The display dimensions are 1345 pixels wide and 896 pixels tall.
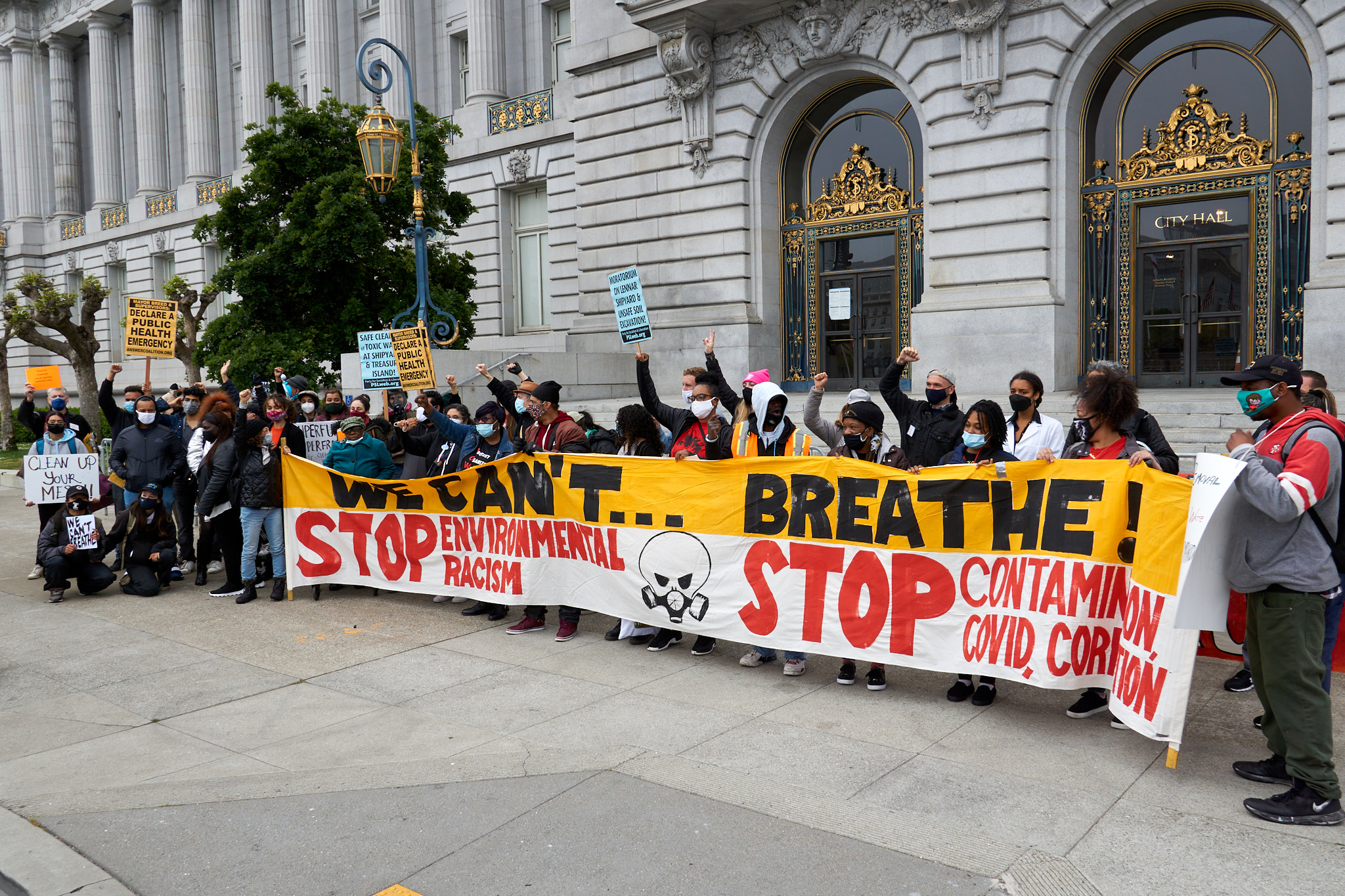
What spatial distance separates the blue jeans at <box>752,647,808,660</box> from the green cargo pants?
9.56 feet

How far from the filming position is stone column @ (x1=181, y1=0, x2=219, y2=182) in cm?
4153

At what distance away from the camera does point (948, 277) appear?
17.4m

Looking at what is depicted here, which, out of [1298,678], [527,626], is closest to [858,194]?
[527,626]

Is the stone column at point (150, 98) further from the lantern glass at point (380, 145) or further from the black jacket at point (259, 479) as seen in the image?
the black jacket at point (259, 479)

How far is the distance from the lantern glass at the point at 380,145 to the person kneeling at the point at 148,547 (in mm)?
6482

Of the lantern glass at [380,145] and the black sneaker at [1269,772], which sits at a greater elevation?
the lantern glass at [380,145]

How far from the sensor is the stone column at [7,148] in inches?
2032

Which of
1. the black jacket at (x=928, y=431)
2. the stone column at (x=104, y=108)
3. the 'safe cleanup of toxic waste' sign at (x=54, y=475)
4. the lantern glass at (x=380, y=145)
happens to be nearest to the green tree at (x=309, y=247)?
the lantern glass at (x=380, y=145)

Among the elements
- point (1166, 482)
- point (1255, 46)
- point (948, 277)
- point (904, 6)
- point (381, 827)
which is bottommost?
point (381, 827)

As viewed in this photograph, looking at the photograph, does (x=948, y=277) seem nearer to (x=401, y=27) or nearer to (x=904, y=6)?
(x=904, y=6)

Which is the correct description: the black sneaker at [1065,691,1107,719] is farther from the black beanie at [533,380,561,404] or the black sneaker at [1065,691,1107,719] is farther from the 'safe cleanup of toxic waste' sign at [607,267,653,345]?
the 'safe cleanup of toxic waste' sign at [607,267,653,345]

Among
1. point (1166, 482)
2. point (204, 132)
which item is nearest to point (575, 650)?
point (1166, 482)

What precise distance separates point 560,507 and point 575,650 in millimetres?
1142

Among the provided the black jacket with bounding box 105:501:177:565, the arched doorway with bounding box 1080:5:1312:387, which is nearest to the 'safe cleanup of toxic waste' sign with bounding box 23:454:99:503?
the black jacket with bounding box 105:501:177:565
